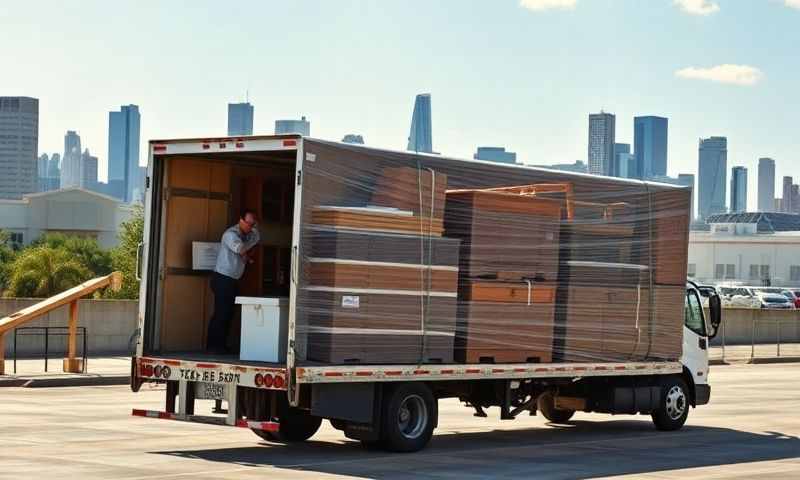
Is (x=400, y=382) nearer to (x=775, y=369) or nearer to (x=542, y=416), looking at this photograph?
(x=542, y=416)

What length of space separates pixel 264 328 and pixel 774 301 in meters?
72.3

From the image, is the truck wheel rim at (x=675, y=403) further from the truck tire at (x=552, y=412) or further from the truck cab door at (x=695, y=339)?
the truck tire at (x=552, y=412)

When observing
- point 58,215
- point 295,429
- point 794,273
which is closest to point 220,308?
point 295,429

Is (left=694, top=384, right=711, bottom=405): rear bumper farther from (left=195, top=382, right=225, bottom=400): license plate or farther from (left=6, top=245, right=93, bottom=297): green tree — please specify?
(left=6, top=245, right=93, bottom=297): green tree

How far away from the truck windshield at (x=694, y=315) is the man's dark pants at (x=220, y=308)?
7.08 metres

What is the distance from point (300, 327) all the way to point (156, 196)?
280cm

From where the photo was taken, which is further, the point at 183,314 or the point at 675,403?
the point at 675,403

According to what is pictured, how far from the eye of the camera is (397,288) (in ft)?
53.2

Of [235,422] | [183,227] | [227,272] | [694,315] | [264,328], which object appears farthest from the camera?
[694,315]

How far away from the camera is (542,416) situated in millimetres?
22203

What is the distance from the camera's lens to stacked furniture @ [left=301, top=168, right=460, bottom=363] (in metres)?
15.5

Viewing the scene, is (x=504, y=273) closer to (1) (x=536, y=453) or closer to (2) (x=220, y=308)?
(1) (x=536, y=453)

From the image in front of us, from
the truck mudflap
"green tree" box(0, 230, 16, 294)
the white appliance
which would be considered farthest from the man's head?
"green tree" box(0, 230, 16, 294)

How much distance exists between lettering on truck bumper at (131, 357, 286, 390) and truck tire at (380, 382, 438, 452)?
57.5 inches
